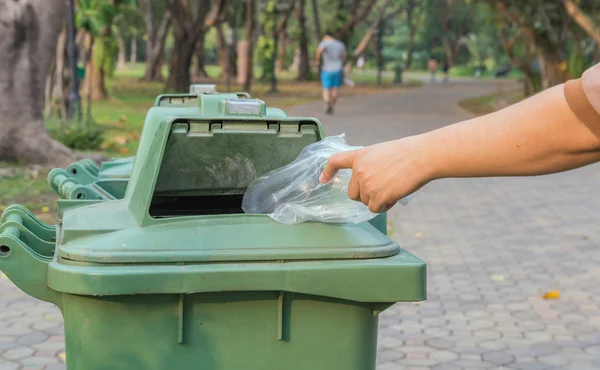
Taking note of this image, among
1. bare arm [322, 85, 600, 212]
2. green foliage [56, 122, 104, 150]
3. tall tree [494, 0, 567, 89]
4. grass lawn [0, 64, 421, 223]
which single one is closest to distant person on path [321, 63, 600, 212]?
bare arm [322, 85, 600, 212]

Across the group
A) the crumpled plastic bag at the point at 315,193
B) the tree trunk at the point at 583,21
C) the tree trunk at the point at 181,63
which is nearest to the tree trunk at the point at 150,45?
the tree trunk at the point at 181,63

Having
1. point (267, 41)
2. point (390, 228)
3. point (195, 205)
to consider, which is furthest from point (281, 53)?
point (195, 205)

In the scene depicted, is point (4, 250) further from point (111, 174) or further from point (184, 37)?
point (184, 37)

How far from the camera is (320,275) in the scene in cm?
281

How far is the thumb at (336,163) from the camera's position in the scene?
2.61 meters

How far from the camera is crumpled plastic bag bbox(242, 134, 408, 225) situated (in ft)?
9.71

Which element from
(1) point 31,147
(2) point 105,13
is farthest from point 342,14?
(1) point 31,147

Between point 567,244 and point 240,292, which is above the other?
point 240,292

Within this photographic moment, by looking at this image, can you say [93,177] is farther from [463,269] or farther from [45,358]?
[463,269]

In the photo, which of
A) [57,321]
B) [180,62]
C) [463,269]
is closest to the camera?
[57,321]

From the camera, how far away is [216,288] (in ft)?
9.11

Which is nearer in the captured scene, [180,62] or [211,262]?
[211,262]

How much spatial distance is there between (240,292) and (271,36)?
34.4 meters

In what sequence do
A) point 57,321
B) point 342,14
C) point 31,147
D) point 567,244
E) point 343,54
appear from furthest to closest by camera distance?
point 342,14 → point 343,54 → point 31,147 → point 567,244 → point 57,321
